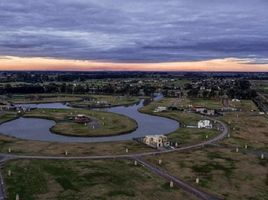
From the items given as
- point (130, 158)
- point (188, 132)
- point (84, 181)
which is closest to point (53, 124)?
point (188, 132)

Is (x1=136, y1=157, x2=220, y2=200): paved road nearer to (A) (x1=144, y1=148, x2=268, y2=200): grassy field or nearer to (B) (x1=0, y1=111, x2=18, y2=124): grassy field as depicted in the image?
(A) (x1=144, y1=148, x2=268, y2=200): grassy field

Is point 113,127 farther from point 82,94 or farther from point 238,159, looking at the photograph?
point 82,94

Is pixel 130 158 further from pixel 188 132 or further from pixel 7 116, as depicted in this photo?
pixel 7 116

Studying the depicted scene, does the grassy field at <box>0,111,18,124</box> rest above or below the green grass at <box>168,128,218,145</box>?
below

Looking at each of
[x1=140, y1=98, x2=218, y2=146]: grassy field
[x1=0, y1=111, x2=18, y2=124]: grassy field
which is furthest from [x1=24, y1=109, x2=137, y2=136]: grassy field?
[x1=140, y1=98, x2=218, y2=146]: grassy field

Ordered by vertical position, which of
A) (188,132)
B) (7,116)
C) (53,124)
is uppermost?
(188,132)

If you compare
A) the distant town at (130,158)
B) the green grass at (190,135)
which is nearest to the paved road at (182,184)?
the distant town at (130,158)

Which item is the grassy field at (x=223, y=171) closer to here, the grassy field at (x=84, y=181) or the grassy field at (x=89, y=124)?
the grassy field at (x=84, y=181)

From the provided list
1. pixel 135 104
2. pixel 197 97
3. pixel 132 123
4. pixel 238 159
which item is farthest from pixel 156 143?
pixel 197 97
